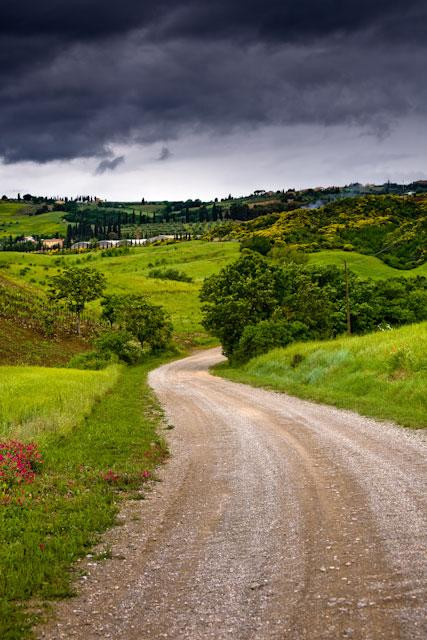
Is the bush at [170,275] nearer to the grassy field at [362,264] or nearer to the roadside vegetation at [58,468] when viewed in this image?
the grassy field at [362,264]

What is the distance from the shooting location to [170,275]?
142625mm

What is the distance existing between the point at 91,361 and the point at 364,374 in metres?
30.9

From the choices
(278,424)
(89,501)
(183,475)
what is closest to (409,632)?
(89,501)

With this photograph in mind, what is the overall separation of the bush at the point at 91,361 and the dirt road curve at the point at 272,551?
35.2 m

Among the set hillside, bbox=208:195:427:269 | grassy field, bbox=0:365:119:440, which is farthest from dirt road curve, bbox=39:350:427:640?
hillside, bbox=208:195:427:269

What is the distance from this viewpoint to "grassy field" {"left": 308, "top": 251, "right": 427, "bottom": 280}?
391ft

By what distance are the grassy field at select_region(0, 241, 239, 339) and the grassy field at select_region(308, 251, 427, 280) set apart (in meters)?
30.3

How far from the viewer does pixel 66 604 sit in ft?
22.0

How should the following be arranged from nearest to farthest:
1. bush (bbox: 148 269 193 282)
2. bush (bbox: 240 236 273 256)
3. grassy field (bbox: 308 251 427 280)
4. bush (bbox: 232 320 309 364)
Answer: bush (bbox: 232 320 309 364), grassy field (bbox: 308 251 427 280), bush (bbox: 148 269 193 282), bush (bbox: 240 236 273 256)

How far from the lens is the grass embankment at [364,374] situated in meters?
21.2

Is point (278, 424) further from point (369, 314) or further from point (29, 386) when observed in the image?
point (369, 314)

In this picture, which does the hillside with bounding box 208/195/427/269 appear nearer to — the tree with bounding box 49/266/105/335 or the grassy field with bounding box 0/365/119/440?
the tree with bounding box 49/266/105/335

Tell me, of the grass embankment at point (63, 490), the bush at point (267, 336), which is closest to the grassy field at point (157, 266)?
the bush at point (267, 336)

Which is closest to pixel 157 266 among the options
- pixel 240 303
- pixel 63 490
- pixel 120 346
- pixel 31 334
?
pixel 31 334
